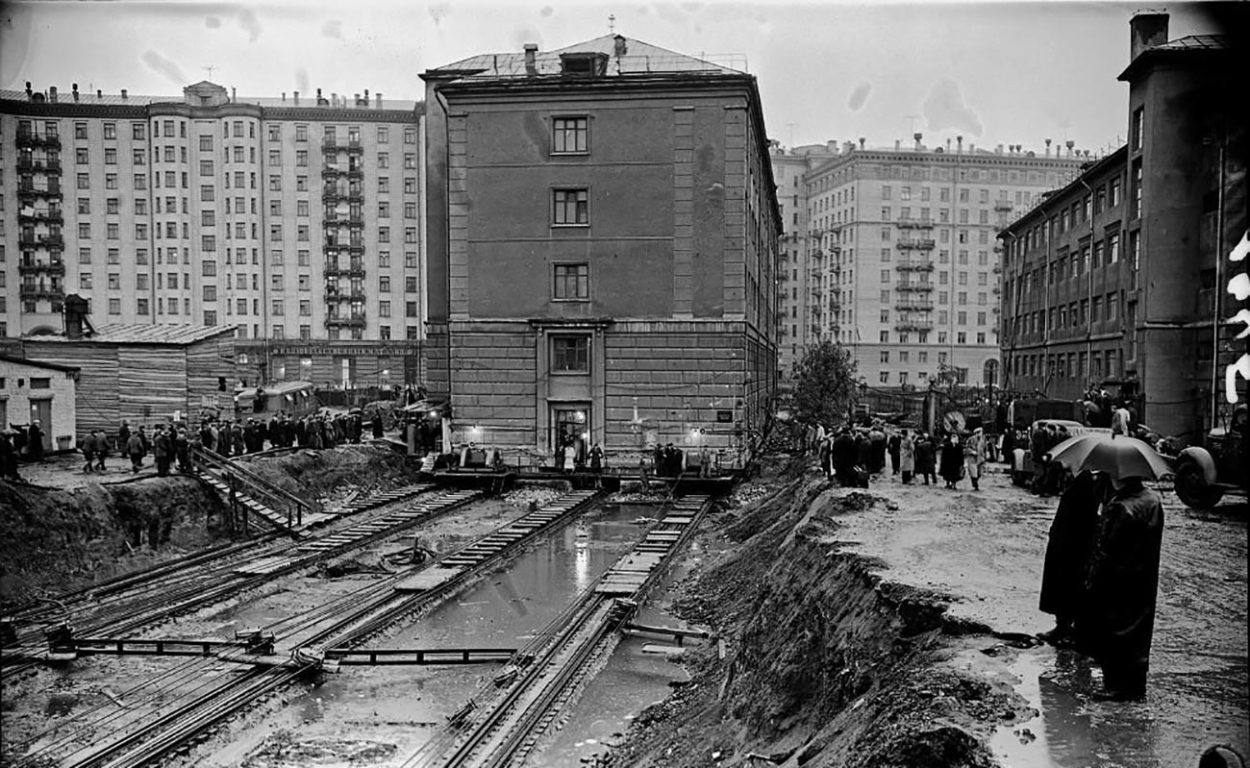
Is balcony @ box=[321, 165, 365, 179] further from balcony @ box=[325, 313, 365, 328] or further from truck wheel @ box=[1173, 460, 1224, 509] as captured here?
truck wheel @ box=[1173, 460, 1224, 509]

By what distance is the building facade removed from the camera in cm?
3797

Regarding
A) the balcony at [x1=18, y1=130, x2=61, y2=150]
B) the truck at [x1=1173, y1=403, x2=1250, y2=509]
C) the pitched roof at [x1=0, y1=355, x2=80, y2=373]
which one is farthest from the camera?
the balcony at [x1=18, y1=130, x2=61, y2=150]

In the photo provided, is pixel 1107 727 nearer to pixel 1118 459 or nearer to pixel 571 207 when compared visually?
pixel 1118 459

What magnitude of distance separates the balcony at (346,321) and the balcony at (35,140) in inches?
949

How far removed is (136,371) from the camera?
3450 centimetres

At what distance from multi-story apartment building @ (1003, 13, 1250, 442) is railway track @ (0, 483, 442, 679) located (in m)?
18.5

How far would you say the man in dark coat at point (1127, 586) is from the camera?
696 cm

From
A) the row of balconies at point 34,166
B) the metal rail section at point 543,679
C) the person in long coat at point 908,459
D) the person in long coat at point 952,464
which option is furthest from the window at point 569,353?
the row of balconies at point 34,166

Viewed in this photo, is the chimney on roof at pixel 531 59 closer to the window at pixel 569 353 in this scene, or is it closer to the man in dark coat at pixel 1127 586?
the window at pixel 569 353

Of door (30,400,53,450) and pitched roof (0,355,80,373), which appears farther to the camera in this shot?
door (30,400,53,450)

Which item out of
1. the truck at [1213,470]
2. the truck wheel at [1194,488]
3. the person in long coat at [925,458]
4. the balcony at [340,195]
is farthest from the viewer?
the balcony at [340,195]

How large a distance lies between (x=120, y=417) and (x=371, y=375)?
4464 cm

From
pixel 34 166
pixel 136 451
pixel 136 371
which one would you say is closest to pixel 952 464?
pixel 136 451

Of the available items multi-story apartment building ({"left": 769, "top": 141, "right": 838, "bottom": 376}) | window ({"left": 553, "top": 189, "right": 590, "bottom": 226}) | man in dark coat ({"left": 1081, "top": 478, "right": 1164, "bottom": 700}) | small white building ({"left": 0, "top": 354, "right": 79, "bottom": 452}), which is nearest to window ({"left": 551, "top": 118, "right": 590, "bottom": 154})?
window ({"left": 553, "top": 189, "right": 590, "bottom": 226})
